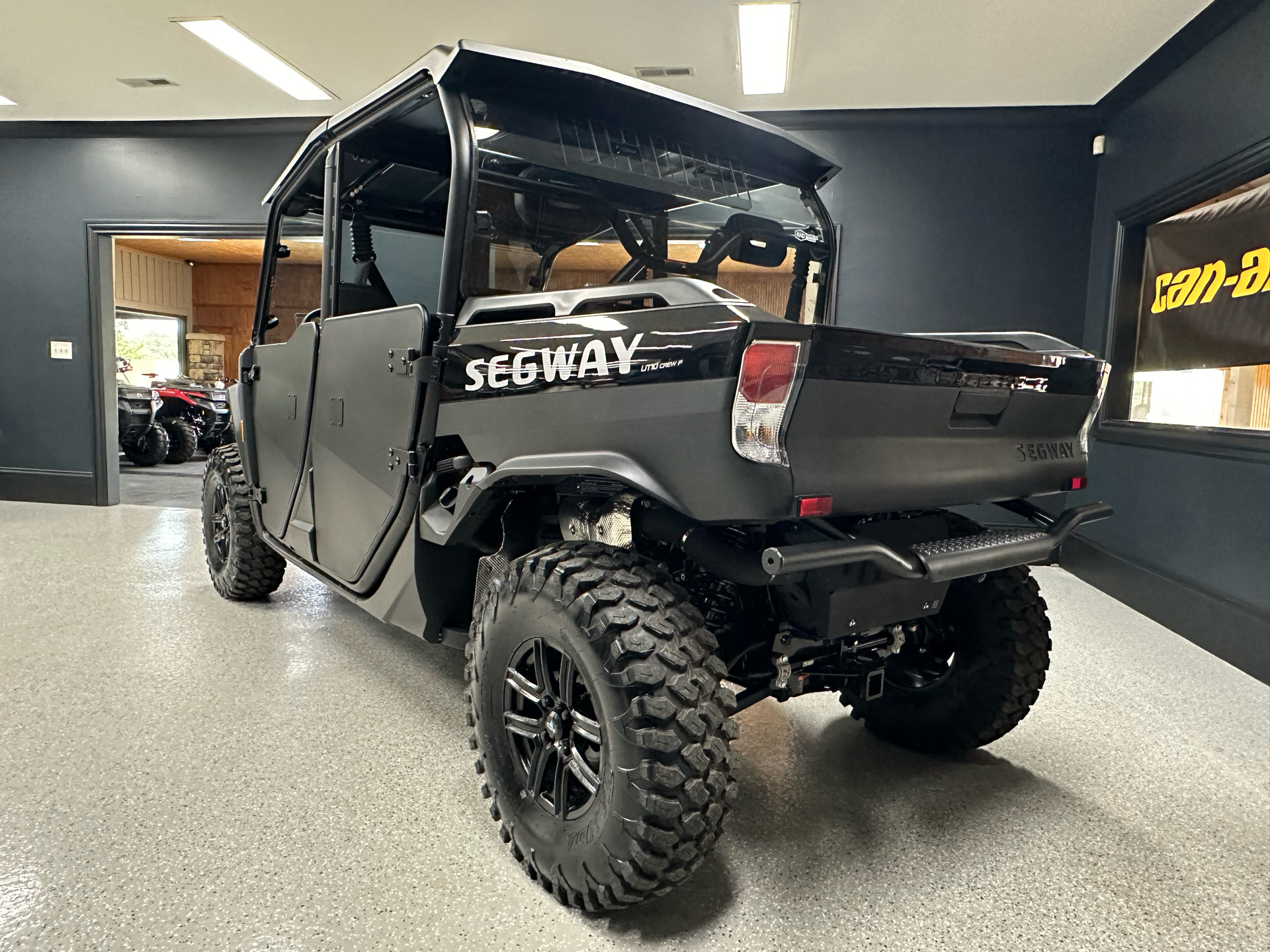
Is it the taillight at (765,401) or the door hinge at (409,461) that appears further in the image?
the door hinge at (409,461)

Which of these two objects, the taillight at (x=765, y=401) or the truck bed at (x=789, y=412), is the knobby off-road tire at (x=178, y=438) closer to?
the truck bed at (x=789, y=412)

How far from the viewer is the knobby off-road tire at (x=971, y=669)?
6.49 ft

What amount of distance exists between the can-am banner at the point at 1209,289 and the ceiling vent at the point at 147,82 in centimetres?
628

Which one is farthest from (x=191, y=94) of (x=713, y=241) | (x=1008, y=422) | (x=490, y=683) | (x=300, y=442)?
(x=1008, y=422)

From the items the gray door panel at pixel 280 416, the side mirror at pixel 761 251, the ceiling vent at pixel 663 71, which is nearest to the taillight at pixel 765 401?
the side mirror at pixel 761 251

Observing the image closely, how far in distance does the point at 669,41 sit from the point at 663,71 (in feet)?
1.26

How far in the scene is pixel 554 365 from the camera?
1.54m

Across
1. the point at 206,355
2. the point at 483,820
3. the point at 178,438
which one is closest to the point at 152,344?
the point at 206,355

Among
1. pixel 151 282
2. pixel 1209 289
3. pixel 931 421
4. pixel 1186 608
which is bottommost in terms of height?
pixel 1186 608

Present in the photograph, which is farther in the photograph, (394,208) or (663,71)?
(663,71)

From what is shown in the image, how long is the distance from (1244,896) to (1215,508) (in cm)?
238

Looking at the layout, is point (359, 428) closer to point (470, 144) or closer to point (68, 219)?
point (470, 144)

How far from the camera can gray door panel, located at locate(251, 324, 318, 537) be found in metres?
2.60

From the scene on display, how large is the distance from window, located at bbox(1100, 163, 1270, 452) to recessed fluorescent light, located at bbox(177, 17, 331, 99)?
5203 mm
